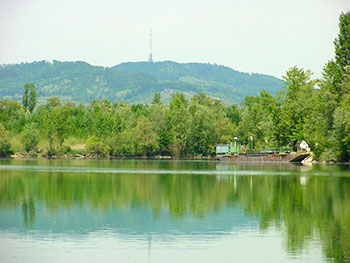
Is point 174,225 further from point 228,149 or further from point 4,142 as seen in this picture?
point 4,142

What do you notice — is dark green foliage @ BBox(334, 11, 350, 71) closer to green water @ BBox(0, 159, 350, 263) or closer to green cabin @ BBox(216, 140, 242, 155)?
green cabin @ BBox(216, 140, 242, 155)

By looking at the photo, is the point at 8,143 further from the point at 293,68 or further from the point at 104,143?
the point at 293,68

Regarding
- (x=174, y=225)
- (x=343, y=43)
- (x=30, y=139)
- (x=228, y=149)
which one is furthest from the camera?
(x=30, y=139)

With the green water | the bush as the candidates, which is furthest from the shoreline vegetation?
the green water

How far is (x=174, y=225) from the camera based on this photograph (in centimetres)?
2064

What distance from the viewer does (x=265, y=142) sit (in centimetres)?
11394

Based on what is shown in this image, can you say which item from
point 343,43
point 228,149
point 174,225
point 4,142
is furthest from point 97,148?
point 174,225

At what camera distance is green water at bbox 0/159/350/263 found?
16078 millimetres

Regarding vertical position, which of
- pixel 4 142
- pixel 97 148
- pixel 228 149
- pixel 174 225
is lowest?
pixel 174 225

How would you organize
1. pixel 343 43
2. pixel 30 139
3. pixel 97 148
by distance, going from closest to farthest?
pixel 343 43 → pixel 97 148 → pixel 30 139

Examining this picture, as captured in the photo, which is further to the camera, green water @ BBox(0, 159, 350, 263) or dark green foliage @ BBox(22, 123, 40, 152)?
dark green foliage @ BBox(22, 123, 40, 152)

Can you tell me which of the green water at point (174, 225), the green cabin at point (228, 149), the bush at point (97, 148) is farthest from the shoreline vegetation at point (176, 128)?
the green water at point (174, 225)

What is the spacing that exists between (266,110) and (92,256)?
10297 cm

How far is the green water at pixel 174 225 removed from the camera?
16.1m
